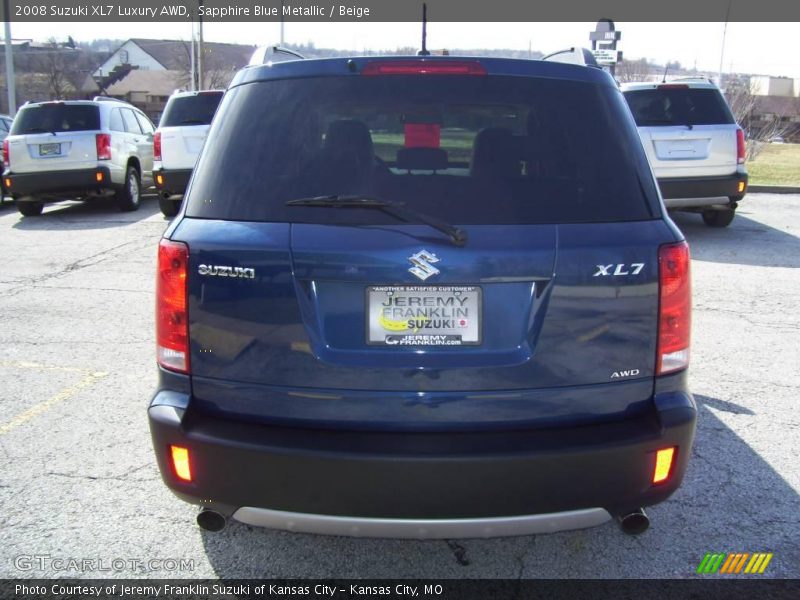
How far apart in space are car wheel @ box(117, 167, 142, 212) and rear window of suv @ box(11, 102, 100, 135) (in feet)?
3.51

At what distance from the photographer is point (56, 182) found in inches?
502

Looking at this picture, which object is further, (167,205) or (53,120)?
(53,120)

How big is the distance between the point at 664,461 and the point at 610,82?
1370 mm

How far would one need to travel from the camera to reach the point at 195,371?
2.57m

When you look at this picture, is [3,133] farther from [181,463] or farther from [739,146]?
[181,463]

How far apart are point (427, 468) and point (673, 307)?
1.00 meters

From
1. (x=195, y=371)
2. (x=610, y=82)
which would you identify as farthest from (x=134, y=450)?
(x=610, y=82)

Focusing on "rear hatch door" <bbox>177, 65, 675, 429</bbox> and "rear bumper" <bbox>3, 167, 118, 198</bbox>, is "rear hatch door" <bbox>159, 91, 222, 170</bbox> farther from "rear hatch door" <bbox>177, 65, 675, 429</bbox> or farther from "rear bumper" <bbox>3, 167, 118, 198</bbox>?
"rear hatch door" <bbox>177, 65, 675, 429</bbox>

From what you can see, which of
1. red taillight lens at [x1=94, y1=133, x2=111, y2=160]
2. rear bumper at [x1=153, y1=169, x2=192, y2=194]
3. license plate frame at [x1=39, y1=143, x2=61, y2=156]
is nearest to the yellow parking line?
rear bumper at [x1=153, y1=169, x2=192, y2=194]

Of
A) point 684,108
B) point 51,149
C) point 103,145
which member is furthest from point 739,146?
point 51,149

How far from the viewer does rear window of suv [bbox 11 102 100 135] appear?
Result: 13133mm

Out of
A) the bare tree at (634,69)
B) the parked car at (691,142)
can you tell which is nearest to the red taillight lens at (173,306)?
the parked car at (691,142)

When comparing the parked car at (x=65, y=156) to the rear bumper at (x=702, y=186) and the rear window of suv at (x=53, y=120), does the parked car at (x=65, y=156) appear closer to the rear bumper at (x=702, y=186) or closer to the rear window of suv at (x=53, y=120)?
the rear window of suv at (x=53, y=120)

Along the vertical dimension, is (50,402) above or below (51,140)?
below
